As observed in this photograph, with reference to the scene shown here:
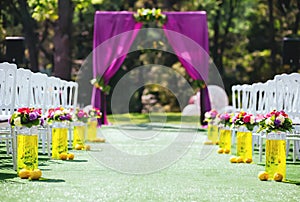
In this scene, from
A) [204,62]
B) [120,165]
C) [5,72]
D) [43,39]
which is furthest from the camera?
[43,39]

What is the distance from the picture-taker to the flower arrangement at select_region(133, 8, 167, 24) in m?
15.0

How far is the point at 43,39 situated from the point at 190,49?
10.9 m

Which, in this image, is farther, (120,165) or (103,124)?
(103,124)

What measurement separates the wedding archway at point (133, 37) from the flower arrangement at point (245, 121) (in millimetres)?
7384

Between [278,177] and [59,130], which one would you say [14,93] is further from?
[278,177]

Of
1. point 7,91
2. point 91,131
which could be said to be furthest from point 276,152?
point 91,131

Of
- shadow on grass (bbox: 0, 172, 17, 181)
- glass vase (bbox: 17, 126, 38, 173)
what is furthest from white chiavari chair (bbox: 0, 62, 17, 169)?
glass vase (bbox: 17, 126, 38, 173)

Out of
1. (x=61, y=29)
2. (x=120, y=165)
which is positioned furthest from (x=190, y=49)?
(x=120, y=165)

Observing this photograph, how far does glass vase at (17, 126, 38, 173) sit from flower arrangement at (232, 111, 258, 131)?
8.16 feet

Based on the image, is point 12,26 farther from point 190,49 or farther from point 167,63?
point 190,49

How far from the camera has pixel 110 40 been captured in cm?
1524

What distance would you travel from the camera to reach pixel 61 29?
59.1 feet

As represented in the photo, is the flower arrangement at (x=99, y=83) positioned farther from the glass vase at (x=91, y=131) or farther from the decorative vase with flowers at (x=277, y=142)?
the decorative vase with flowers at (x=277, y=142)

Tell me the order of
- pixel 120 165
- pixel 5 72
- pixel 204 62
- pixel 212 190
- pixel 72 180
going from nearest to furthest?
pixel 212 190
pixel 72 180
pixel 5 72
pixel 120 165
pixel 204 62
